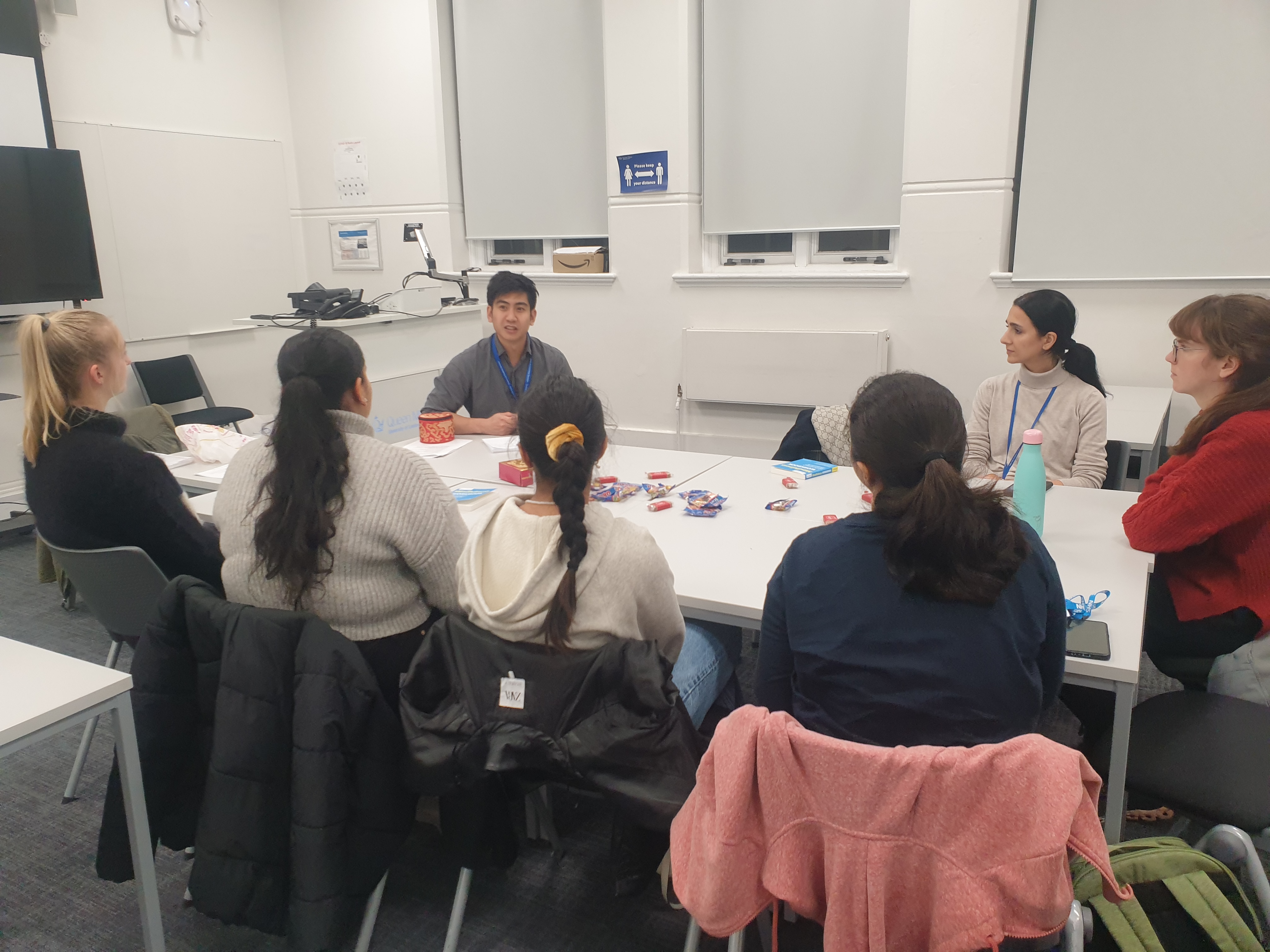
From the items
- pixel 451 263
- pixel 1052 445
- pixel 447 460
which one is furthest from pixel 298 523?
pixel 451 263

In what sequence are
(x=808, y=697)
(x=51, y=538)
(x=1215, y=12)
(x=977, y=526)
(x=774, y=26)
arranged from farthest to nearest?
(x=774, y=26) → (x=1215, y=12) → (x=51, y=538) → (x=808, y=697) → (x=977, y=526)

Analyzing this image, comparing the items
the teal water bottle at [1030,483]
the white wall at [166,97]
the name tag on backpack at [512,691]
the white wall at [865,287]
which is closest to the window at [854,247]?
the white wall at [865,287]

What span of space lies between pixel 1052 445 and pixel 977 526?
5.80 feet

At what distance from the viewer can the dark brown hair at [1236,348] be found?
6.11ft

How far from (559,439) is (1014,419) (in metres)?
1.84

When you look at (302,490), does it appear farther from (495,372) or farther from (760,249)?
(760,249)

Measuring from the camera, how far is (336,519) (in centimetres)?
161

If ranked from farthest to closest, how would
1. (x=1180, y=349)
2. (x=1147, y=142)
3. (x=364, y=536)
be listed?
(x=1147, y=142) → (x=1180, y=349) → (x=364, y=536)

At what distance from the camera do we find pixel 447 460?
289cm

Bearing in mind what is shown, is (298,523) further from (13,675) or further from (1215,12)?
(1215,12)

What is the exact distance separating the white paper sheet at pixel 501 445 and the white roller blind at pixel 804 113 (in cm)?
233

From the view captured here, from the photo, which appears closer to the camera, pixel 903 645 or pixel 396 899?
pixel 903 645

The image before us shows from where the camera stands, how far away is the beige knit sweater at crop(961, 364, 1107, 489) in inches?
104

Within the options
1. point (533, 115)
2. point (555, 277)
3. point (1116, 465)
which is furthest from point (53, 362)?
point (533, 115)
